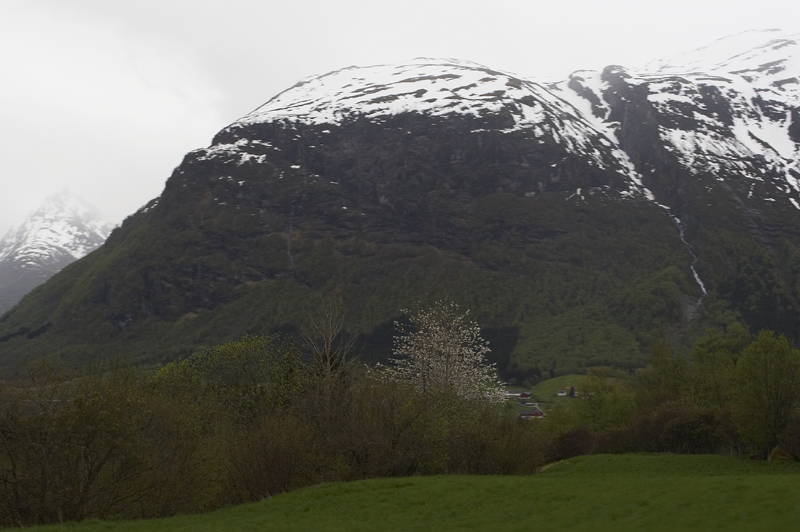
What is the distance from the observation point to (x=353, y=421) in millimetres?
45250

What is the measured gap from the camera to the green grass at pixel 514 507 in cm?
2698

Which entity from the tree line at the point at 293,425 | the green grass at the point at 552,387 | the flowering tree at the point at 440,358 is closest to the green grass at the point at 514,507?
the tree line at the point at 293,425

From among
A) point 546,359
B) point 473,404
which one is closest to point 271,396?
point 473,404

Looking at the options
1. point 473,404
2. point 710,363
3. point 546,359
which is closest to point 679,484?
point 473,404

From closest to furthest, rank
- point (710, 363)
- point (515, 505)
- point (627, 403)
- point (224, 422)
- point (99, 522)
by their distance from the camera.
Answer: point (99, 522)
point (515, 505)
point (224, 422)
point (710, 363)
point (627, 403)

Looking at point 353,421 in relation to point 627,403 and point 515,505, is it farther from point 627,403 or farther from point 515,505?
point 627,403

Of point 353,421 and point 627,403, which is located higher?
point 353,421

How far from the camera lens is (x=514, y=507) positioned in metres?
32.4

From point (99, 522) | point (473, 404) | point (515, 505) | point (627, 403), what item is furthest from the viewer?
point (627, 403)

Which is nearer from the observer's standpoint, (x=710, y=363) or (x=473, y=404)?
(x=473, y=404)

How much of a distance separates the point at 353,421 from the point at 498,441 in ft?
43.1

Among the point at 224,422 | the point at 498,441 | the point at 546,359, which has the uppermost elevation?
the point at 224,422

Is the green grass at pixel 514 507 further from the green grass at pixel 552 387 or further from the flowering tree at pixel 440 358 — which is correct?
the green grass at pixel 552 387

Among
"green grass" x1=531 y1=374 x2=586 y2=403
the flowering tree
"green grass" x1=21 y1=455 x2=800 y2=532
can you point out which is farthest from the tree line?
"green grass" x1=531 y1=374 x2=586 y2=403
